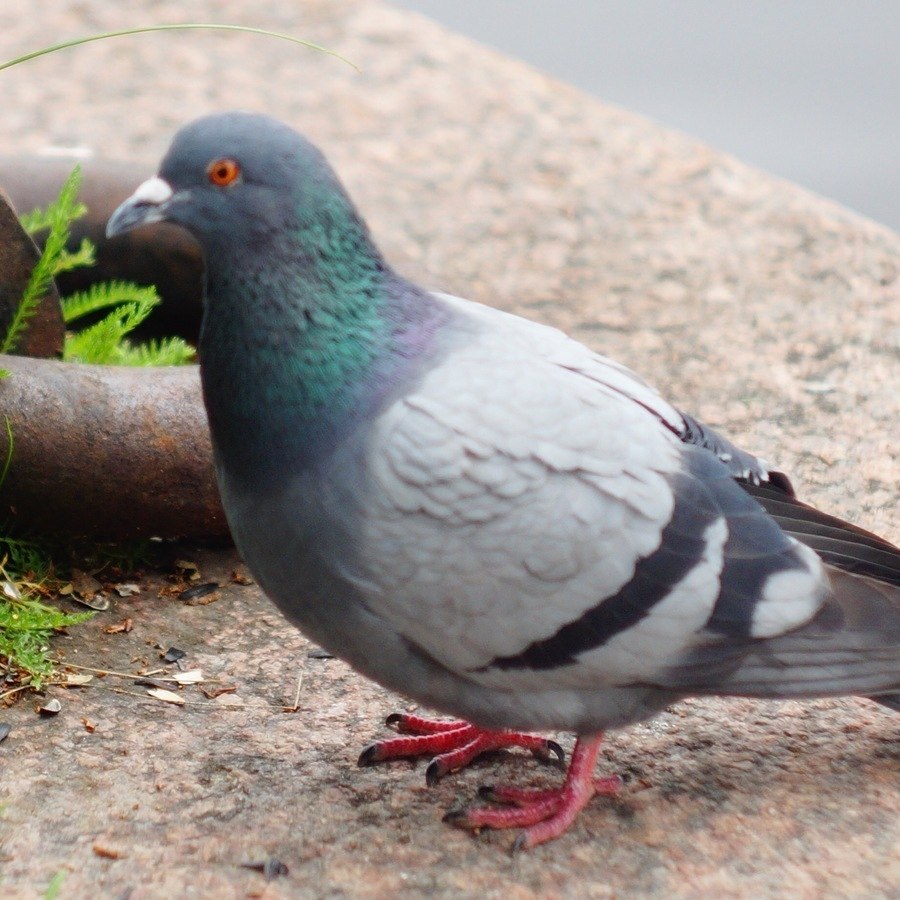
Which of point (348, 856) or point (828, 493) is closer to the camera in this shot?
point (348, 856)

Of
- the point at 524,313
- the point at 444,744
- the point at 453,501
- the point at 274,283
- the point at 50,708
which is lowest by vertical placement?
the point at 50,708

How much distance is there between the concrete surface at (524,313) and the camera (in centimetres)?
277

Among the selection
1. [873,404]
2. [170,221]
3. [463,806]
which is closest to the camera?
[170,221]

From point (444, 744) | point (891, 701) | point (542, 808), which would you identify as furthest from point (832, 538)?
point (444, 744)

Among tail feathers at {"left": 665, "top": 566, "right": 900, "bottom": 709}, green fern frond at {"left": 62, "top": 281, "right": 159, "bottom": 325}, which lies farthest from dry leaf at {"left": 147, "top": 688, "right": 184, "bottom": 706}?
tail feathers at {"left": 665, "top": 566, "right": 900, "bottom": 709}

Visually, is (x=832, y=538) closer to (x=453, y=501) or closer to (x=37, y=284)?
(x=453, y=501)

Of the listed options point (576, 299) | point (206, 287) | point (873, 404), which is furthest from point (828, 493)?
point (206, 287)

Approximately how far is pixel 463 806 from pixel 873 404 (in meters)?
2.57

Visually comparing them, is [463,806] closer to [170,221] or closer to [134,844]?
[134,844]

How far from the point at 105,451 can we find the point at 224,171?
1106 mm

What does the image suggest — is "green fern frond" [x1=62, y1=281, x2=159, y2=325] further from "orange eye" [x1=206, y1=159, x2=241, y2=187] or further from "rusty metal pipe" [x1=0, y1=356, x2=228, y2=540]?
"orange eye" [x1=206, y1=159, x2=241, y2=187]

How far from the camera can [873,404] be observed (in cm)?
481

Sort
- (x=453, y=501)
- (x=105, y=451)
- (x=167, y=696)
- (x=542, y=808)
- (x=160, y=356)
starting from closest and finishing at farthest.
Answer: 1. (x=453, y=501)
2. (x=542, y=808)
3. (x=167, y=696)
4. (x=105, y=451)
5. (x=160, y=356)

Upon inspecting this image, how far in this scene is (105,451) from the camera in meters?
3.45
